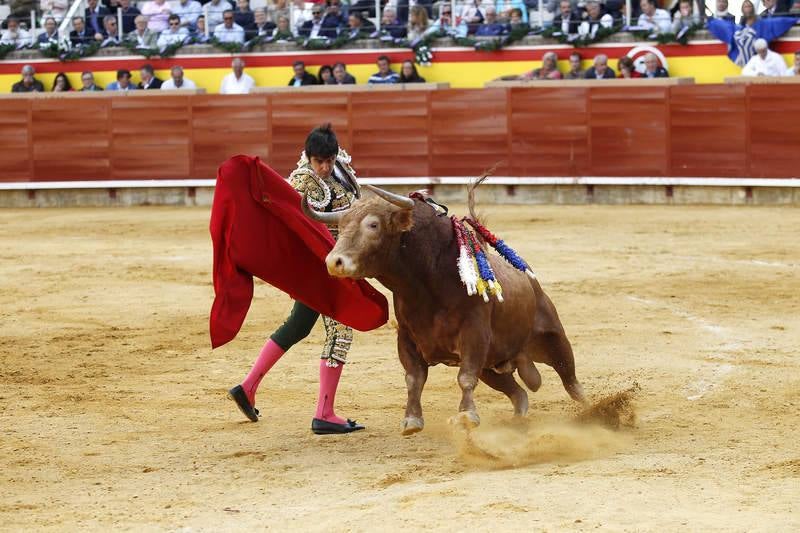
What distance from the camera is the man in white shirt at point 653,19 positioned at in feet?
50.0

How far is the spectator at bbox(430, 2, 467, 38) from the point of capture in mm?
16312

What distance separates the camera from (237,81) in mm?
17109

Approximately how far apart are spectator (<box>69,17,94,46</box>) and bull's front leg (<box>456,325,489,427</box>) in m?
14.0

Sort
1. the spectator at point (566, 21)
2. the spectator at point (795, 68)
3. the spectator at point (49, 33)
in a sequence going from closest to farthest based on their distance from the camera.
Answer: the spectator at point (795, 68) < the spectator at point (566, 21) < the spectator at point (49, 33)

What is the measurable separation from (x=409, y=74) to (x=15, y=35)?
A: 5.76m

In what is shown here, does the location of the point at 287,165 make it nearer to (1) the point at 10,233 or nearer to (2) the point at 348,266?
(1) the point at 10,233

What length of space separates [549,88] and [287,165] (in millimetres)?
3267

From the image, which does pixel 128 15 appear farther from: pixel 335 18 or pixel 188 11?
pixel 335 18

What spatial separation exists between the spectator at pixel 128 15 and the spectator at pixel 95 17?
26 centimetres

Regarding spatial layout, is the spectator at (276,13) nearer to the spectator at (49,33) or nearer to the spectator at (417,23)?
the spectator at (417,23)

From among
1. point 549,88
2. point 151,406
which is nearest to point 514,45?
point 549,88

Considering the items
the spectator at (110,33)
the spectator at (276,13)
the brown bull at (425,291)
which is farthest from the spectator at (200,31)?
the brown bull at (425,291)

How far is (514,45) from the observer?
16109 millimetres

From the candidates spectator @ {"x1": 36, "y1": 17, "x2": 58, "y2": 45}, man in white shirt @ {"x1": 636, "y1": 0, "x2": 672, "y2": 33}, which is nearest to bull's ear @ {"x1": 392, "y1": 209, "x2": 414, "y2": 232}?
man in white shirt @ {"x1": 636, "y1": 0, "x2": 672, "y2": 33}
